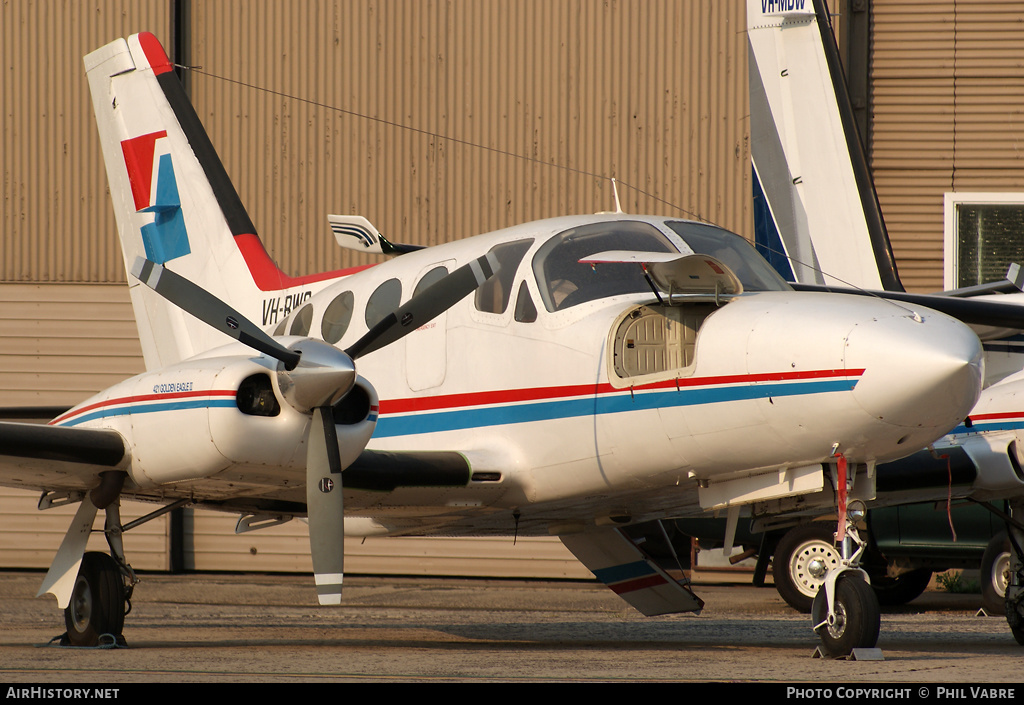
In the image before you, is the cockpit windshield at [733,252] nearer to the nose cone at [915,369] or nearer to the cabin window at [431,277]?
the nose cone at [915,369]

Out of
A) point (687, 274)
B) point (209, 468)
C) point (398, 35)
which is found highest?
point (398, 35)

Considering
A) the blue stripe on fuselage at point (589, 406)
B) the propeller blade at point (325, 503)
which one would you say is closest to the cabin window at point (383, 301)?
the blue stripe on fuselage at point (589, 406)

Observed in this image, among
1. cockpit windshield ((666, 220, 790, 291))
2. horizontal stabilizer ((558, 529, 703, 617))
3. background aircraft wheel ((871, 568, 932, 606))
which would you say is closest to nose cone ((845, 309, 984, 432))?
cockpit windshield ((666, 220, 790, 291))

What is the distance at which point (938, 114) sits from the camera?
18.2 m

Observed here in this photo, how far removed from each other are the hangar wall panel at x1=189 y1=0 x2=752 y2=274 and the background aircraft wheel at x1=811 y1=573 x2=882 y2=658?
39.2 ft

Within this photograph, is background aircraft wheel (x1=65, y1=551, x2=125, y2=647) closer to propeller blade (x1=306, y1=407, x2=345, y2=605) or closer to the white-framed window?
propeller blade (x1=306, y1=407, x2=345, y2=605)

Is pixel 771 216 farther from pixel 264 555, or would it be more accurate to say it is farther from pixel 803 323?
pixel 264 555

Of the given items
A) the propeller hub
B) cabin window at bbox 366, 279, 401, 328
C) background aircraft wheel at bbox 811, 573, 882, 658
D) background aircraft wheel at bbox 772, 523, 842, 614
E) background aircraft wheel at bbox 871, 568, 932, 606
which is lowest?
background aircraft wheel at bbox 871, 568, 932, 606

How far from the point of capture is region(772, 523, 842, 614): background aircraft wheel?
1318 centimetres

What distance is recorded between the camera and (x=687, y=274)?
7172 mm

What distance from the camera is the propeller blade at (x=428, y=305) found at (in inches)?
301

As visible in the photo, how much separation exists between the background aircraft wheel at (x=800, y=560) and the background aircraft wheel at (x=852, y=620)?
21.6 ft
